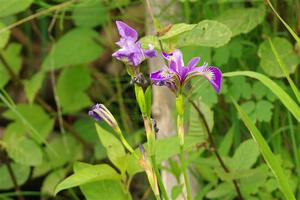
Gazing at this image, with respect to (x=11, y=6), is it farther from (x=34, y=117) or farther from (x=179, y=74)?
(x=179, y=74)

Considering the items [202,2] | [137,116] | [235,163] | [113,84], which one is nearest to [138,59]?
[235,163]

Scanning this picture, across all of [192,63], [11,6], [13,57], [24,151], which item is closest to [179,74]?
[192,63]

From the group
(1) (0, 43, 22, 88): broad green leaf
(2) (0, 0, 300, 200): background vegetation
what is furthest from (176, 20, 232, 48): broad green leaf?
(1) (0, 43, 22, 88): broad green leaf

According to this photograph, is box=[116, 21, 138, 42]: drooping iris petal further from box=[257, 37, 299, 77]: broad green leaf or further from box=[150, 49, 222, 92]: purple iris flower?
box=[257, 37, 299, 77]: broad green leaf

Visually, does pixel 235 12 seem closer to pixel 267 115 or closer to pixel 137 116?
pixel 267 115

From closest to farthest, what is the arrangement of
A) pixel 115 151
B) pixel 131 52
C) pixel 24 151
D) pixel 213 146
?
1. pixel 131 52
2. pixel 115 151
3. pixel 213 146
4. pixel 24 151

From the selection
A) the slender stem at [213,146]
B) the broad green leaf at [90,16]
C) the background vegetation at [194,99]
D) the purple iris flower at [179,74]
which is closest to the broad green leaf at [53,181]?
the background vegetation at [194,99]
